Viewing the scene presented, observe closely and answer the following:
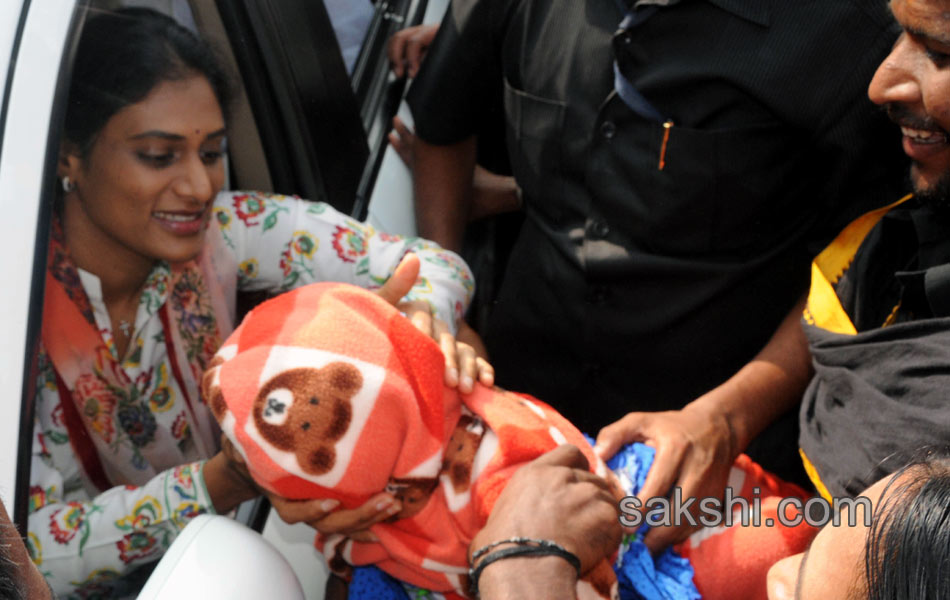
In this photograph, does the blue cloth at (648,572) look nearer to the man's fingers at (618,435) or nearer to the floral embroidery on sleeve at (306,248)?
the man's fingers at (618,435)

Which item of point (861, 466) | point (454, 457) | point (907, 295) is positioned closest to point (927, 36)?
point (907, 295)

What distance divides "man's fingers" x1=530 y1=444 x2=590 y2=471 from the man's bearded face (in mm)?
817

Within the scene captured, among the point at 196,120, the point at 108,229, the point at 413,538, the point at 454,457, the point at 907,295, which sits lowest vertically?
the point at 413,538

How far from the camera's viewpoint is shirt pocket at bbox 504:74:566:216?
220cm

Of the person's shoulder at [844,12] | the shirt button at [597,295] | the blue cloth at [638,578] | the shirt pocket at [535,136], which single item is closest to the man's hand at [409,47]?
the shirt pocket at [535,136]

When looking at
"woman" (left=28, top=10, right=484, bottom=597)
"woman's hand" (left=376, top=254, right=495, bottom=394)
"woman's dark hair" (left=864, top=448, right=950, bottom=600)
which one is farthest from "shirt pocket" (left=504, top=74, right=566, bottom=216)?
"woman's dark hair" (left=864, top=448, right=950, bottom=600)

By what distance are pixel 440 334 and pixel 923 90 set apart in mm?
997

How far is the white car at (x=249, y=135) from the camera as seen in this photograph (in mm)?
1223

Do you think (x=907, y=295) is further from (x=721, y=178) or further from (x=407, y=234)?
(x=407, y=234)

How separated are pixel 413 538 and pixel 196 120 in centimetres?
86

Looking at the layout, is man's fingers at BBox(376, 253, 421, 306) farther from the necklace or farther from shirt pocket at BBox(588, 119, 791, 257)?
shirt pocket at BBox(588, 119, 791, 257)

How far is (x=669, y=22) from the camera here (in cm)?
200

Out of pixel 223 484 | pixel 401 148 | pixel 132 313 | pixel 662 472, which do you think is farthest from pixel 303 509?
pixel 401 148

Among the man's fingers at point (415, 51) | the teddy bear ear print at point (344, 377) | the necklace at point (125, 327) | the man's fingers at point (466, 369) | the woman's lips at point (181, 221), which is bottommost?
the man's fingers at point (466, 369)
